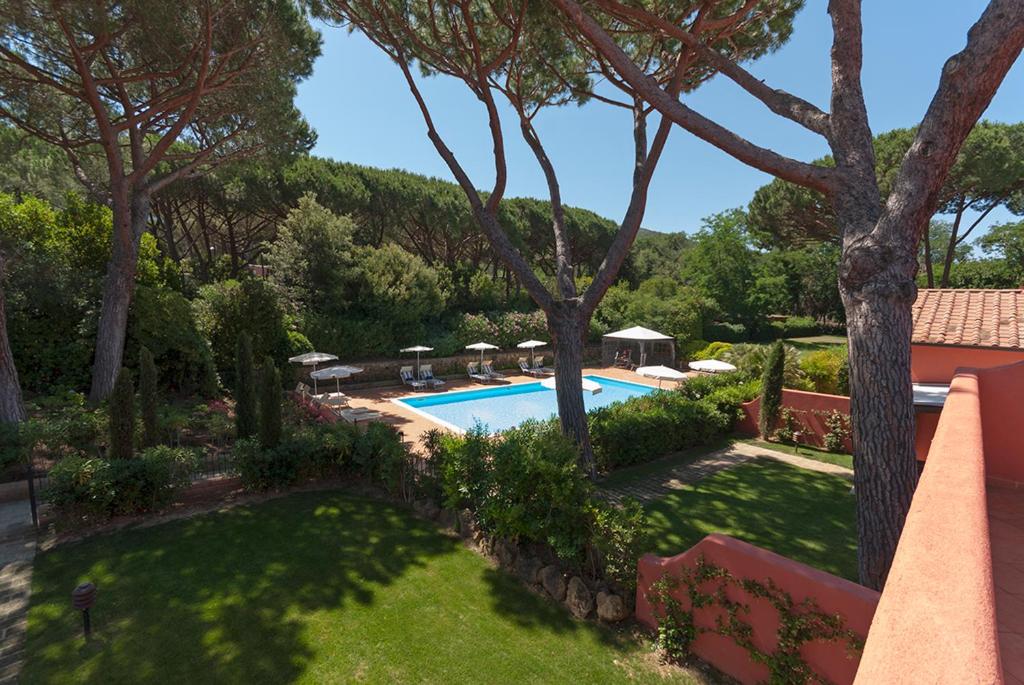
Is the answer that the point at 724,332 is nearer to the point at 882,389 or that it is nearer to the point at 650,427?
the point at 650,427

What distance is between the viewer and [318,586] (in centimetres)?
570

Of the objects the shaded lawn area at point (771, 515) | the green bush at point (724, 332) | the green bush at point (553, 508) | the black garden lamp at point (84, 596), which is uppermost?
the green bush at point (724, 332)

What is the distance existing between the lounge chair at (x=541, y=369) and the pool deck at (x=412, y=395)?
776mm

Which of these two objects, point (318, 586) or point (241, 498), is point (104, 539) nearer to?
point (241, 498)

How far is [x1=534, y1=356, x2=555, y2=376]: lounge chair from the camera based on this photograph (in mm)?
22742

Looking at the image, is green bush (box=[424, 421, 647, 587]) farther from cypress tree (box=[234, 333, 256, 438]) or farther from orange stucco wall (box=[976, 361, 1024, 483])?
cypress tree (box=[234, 333, 256, 438])

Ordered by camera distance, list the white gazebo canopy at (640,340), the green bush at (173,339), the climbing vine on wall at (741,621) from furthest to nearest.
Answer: the white gazebo canopy at (640,340) → the green bush at (173,339) → the climbing vine on wall at (741,621)

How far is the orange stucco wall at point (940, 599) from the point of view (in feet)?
3.50

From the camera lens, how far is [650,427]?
34.3 feet

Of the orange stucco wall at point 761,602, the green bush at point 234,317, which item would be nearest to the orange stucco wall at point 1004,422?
the orange stucco wall at point 761,602

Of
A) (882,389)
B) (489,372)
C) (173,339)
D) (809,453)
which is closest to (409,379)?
(489,372)

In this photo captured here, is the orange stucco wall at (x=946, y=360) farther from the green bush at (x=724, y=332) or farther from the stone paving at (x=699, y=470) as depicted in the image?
the green bush at (x=724, y=332)

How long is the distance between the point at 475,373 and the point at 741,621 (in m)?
18.2

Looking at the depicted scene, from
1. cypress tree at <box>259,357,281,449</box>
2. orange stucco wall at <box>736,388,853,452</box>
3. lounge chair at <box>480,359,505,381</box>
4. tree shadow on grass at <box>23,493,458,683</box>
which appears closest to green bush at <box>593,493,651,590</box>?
tree shadow on grass at <box>23,493,458,683</box>
